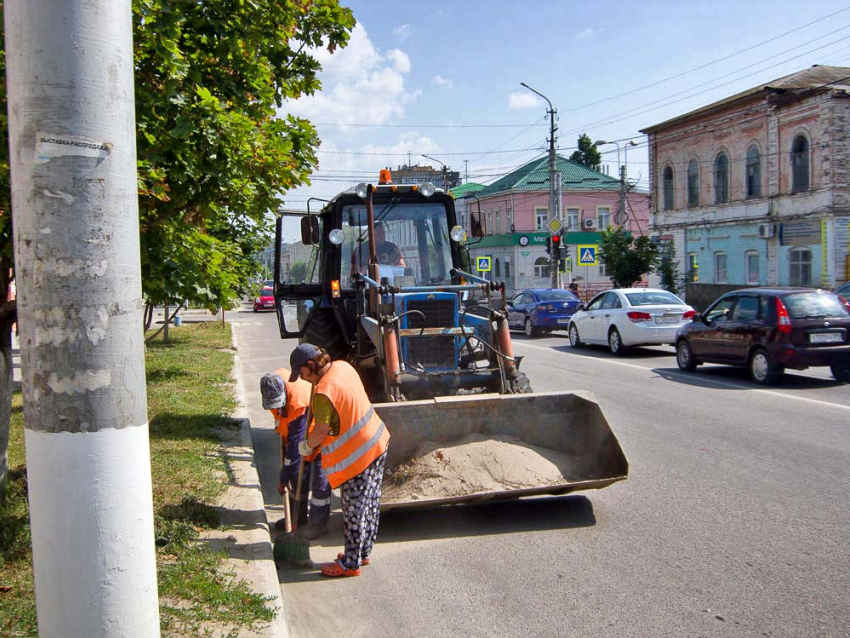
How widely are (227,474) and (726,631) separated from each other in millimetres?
4565

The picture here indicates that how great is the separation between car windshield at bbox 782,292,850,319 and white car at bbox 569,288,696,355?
13.9 feet

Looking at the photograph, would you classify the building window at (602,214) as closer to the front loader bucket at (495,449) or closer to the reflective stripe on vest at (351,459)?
the front loader bucket at (495,449)

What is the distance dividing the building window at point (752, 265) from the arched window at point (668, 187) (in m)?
6.37

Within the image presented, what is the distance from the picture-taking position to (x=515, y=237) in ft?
190

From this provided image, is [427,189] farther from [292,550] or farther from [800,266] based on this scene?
[800,266]

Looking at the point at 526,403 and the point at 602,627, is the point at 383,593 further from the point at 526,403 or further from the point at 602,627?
the point at 526,403

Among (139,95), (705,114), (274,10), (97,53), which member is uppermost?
(705,114)

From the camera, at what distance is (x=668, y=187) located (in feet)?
135

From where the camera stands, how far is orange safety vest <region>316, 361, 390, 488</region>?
523cm

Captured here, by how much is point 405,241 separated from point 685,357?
25.4ft

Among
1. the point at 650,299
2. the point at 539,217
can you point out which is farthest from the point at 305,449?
the point at 539,217

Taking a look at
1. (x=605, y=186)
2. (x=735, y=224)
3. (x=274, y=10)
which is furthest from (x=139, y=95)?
(x=605, y=186)

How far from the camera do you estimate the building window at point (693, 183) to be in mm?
38844

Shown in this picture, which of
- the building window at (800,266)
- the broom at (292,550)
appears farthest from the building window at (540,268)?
the broom at (292,550)
